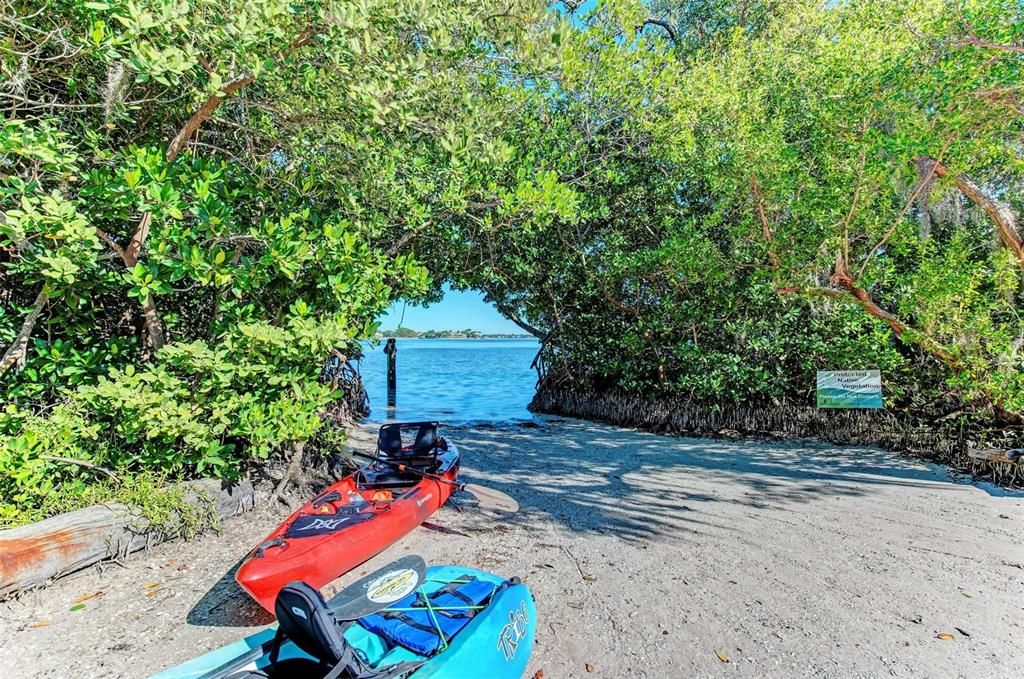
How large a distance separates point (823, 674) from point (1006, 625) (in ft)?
6.09

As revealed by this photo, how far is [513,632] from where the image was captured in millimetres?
3016

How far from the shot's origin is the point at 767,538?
542 centimetres

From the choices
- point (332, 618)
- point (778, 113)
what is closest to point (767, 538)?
point (332, 618)

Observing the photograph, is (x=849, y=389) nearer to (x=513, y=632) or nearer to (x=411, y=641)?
(x=513, y=632)

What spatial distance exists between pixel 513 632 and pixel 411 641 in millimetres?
632

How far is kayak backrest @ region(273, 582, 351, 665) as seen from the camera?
88.7 inches

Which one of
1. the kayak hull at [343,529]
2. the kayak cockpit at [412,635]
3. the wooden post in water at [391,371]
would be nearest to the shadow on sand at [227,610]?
→ the kayak hull at [343,529]

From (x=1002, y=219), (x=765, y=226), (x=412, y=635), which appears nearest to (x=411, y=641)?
(x=412, y=635)

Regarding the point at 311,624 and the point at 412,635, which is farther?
the point at 412,635

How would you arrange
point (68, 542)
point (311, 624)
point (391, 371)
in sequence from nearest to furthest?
point (311, 624), point (68, 542), point (391, 371)

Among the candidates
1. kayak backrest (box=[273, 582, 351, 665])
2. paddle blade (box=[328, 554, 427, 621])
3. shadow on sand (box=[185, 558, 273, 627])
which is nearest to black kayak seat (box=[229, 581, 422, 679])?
kayak backrest (box=[273, 582, 351, 665])

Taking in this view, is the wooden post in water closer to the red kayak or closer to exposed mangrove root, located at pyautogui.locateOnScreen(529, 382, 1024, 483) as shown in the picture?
exposed mangrove root, located at pyautogui.locateOnScreen(529, 382, 1024, 483)

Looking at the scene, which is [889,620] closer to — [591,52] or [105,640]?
[105,640]

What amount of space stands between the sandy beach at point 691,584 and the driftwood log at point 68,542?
0.12 metres
